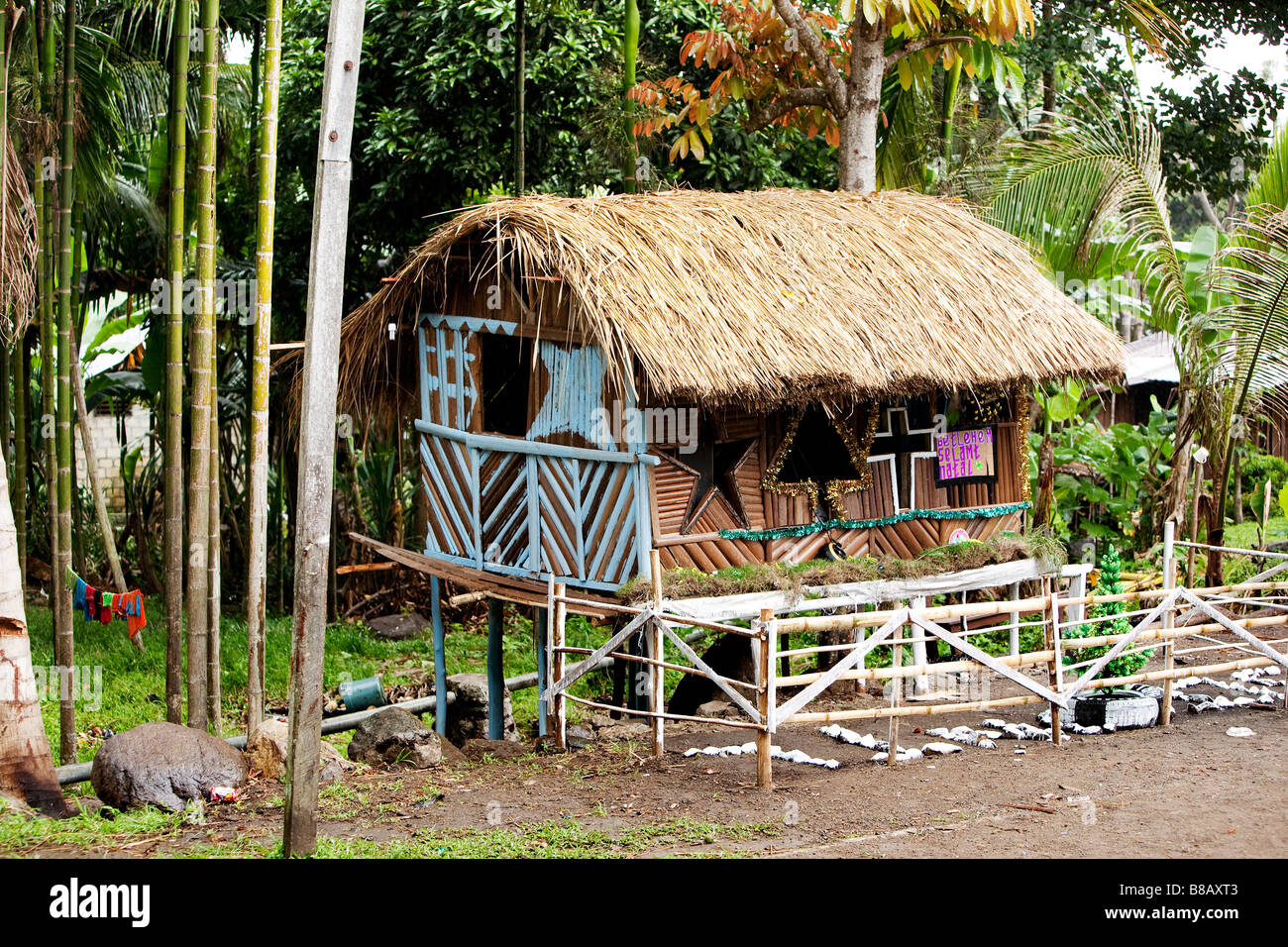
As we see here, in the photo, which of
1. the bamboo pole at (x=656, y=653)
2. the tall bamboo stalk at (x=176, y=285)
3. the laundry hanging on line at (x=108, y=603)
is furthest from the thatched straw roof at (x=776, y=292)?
the laundry hanging on line at (x=108, y=603)

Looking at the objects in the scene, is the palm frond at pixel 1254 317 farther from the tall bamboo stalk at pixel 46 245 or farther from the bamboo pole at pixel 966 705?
the tall bamboo stalk at pixel 46 245

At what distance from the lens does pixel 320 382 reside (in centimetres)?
610

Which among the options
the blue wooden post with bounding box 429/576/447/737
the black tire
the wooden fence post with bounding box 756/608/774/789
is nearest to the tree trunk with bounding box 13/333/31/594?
the blue wooden post with bounding box 429/576/447/737

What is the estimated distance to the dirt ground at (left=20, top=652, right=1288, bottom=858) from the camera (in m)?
6.85

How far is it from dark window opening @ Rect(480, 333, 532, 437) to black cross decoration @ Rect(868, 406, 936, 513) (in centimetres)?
291

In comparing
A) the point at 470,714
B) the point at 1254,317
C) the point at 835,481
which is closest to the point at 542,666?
the point at 470,714

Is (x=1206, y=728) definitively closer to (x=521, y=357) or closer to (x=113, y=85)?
(x=521, y=357)

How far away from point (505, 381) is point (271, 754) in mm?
4163

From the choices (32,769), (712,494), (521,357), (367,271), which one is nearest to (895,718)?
(712,494)

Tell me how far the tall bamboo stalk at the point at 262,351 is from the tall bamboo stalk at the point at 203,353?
0.31m

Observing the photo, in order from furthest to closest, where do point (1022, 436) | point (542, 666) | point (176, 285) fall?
1. point (1022, 436)
2. point (542, 666)
3. point (176, 285)

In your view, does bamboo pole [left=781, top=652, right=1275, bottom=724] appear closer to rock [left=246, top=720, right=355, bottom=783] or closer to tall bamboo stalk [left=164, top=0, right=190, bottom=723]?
rock [left=246, top=720, right=355, bottom=783]

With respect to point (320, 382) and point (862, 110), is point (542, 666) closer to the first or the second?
point (320, 382)

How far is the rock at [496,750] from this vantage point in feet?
32.1
